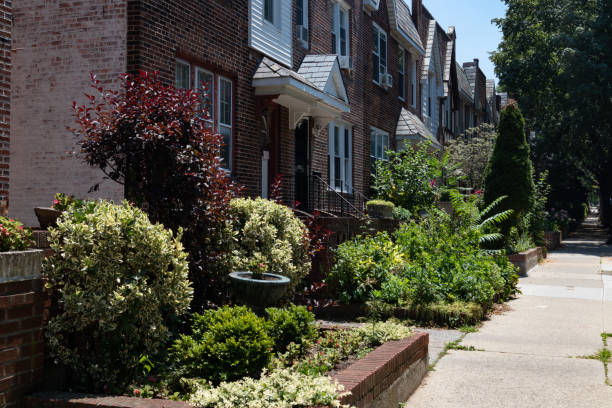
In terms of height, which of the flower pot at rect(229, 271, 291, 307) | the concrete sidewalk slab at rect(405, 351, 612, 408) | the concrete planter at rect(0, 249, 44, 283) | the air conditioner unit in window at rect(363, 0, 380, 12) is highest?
the air conditioner unit in window at rect(363, 0, 380, 12)

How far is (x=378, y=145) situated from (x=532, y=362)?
15.1 meters

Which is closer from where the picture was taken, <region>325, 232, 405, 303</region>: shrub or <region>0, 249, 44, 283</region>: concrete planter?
<region>0, 249, 44, 283</region>: concrete planter

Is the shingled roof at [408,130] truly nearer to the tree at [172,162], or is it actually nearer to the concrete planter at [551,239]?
the concrete planter at [551,239]

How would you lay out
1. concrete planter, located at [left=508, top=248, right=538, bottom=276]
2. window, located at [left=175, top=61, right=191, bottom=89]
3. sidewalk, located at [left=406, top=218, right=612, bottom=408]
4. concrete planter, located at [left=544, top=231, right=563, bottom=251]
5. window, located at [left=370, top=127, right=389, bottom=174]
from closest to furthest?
sidewalk, located at [left=406, top=218, right=612, bottom=408] < window, located at [left=175, top=61, right=191, bottom=89] < concrete planter, located at [left=508, top=248, right=538, bottom=276] < window, located at [left=370, top=127, right=389, bottom=174] < concrete planter, located at [left=544, top=231, right=563, bottom=251]

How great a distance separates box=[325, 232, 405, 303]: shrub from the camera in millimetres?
9789

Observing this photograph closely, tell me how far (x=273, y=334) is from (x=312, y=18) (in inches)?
472

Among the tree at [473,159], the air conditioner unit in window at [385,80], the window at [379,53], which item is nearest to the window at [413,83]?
the window at [379,53]

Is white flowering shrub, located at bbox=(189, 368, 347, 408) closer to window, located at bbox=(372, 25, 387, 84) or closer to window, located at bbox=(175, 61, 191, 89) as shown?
window, located at bbox=(175, 61, 191, 89)

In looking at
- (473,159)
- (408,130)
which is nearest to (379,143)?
(408,130)

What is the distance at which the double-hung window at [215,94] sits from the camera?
10.9m

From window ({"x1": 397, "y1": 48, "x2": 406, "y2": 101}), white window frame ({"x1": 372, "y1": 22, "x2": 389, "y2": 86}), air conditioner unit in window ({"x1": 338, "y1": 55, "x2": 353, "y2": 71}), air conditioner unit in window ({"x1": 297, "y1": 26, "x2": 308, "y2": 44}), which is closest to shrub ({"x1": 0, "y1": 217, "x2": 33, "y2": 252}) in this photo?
air conditioner unit in window ({"x1": 297, "y1": 26, "x2": 308, "y2": 44})

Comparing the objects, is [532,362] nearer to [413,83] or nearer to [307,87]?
[307,87]

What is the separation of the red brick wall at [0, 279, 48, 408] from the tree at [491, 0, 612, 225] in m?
29.3

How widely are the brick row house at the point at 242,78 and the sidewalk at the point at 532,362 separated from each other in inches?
182
